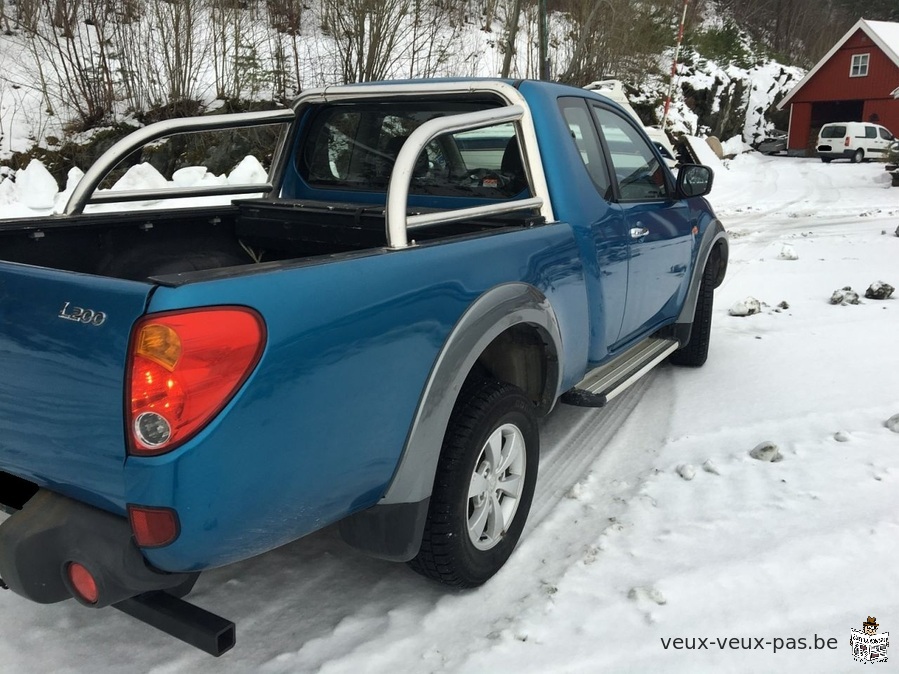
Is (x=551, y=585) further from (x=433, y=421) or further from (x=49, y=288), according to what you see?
(x=49, y=288)

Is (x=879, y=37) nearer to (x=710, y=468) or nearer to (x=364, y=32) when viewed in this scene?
(x=364, y=32)

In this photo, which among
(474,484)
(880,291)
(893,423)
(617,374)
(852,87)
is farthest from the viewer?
(852,87)

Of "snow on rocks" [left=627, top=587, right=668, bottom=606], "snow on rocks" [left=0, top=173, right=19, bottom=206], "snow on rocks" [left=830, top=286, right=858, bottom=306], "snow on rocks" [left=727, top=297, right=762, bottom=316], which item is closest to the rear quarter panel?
"snow on rocks" [left=627, top=587, right=668, bottom=606]

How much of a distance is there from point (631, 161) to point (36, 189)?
32.2 ft

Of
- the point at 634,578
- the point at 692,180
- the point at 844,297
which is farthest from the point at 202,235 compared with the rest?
the point at 844,297

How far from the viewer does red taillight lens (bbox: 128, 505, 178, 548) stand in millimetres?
1727

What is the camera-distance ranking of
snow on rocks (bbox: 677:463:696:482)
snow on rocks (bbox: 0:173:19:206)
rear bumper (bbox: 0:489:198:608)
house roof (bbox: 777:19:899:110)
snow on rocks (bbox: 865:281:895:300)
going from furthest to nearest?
house roof (bbox: 777:19:899:110) → snow on rocks (bbox: 0:173:19:206) → snow on rocks (bbox: 865:281:895:300) → snow on rocks (bbox: 677:463:696:482) → rear bumper (bbox: 0:489:198:608)

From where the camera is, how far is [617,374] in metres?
3.75

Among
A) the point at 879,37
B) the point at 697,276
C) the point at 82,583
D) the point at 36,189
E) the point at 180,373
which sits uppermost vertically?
the point at 879,37

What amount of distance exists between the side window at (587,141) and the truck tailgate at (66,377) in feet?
7.50

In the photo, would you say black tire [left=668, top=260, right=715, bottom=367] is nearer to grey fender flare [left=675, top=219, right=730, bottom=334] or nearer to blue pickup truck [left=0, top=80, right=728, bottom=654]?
grey fender flare [left=675, top=219, right=730, bottom=334]

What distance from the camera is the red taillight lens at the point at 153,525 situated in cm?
173

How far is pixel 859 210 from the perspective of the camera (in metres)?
14.6

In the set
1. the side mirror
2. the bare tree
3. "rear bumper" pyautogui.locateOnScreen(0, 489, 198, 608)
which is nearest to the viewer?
"rear bumper" pyautogui.locateOnScreen(0, 489, 198, 608)
